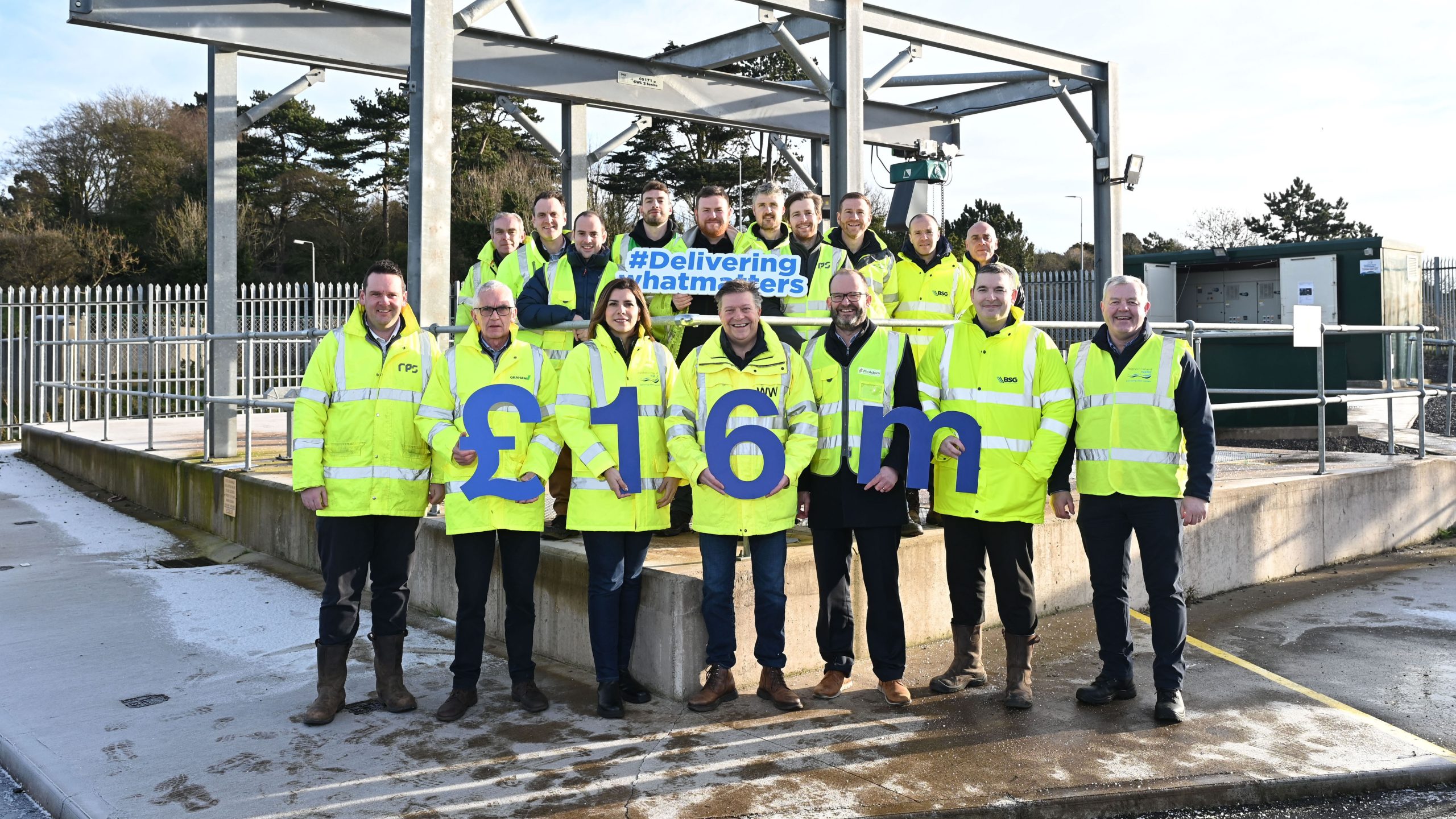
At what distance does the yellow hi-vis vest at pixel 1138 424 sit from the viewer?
15.6 ft

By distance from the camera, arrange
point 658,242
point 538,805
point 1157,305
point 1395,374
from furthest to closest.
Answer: point 1157,305 → point 1395,374 → point 658,242 → point 538,805

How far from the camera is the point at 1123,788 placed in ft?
12.7

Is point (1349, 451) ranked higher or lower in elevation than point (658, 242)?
lower

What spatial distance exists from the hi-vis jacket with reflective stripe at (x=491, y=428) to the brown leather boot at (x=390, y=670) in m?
0.60

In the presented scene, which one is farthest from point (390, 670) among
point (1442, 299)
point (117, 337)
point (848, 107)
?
point (1442, 299)

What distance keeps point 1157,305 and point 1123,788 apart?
12.9 meters

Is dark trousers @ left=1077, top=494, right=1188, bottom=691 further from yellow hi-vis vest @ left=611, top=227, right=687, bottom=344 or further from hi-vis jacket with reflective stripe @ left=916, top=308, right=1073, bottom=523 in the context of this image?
yellow hi-vis vest @ left=611, top=227, right=687, bottom=344

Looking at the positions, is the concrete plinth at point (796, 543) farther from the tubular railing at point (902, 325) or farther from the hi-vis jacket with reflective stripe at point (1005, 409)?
the hi-vis jacket with reflective stripe at point (1005, 409)

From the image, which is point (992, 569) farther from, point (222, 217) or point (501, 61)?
point (222, 217)

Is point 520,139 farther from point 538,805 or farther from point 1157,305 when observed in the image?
point 538,805

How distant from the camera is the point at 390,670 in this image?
4.85 meters

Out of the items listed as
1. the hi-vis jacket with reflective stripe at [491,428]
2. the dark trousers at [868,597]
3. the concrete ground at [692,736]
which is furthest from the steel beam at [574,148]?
the dark trousers at [868,597]

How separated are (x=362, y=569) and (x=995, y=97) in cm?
1028

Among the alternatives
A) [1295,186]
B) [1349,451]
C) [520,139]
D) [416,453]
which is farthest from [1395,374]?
[1295,186]
